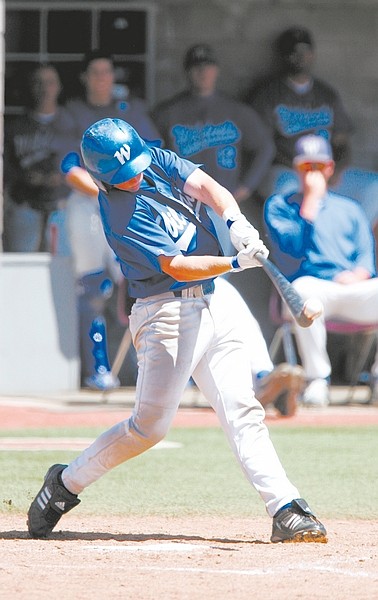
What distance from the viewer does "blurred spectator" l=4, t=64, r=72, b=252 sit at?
38.9 ft

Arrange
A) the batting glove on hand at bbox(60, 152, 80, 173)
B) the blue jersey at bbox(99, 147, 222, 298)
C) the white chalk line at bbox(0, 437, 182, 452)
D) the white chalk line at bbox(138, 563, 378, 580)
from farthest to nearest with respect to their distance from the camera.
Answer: the batting glove on hand at bbox(60, 152, 80, 173), the white chalk line at bbox(0, 437, 182, 452), the blue jersey at bbox(99, 147, 222, 298), the white chalk line at bbox(138, 563, 378, 580)

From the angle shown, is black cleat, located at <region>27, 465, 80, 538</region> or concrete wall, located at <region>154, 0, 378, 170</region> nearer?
black cleat, located at <region>27, 465, 80, 538</region>

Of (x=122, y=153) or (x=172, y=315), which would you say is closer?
(x=122, y=153)

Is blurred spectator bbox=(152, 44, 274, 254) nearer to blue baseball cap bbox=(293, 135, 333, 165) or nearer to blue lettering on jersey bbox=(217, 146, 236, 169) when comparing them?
blue lettering on jersey bbox=(217, 146, 236, 169)

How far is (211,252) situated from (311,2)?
25.8 ft

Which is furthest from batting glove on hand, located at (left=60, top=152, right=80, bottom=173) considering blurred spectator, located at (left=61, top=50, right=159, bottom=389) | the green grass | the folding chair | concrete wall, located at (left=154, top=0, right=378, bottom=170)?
concrete wall, located at (left=154, top=0, right=378, bottom=170)

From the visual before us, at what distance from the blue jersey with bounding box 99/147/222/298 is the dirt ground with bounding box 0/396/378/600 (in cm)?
102

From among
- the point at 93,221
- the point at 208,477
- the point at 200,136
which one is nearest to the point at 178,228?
the point at 208,477

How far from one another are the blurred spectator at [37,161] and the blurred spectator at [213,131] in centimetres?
92

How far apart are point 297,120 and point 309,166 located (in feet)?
5.39

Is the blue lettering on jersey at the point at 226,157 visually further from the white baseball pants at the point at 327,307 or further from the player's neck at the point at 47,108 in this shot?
the white baseball pants at the point at 327,307

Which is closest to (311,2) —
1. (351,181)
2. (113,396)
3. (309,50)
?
(309,50)

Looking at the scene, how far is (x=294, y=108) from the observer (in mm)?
12188

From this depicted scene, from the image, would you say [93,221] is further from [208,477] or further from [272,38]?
[208,477]
